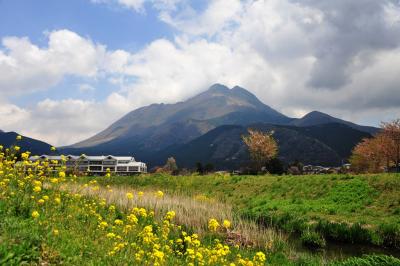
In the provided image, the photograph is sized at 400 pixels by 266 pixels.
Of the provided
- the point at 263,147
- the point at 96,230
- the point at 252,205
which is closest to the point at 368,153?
the point at 263,147

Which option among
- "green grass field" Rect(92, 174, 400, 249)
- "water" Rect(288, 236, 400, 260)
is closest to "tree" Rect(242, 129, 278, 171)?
"green grass field" Rect(92, 174, 400, 249)

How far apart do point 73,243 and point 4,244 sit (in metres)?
1.68

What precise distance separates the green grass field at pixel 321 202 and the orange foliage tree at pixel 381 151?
26998 mm

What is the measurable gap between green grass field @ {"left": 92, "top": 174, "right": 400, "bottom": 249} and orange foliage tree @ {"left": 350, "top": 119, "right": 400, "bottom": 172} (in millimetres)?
26998

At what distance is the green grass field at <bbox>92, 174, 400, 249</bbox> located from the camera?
2083 cm

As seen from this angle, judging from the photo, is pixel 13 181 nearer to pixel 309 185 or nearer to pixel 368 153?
pixel 309 185

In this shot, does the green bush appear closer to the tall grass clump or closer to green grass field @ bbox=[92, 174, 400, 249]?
the tall grass clump

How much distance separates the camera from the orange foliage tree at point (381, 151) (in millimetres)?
56906

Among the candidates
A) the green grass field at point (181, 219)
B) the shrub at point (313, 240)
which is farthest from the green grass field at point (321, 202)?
the shrub at point (313, 240)

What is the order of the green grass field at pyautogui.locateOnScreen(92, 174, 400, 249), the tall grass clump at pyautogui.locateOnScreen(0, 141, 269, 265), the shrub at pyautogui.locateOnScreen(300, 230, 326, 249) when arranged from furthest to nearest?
the green grass field at pyautogui.locateOnScreen(92, 174, 400, 249)
the shrub at pyautogui.locateOnScreen(300, 230, 326, 249)
the tall grass clump at pyautogui.locateOnScreen(0, 141, 269, 265)

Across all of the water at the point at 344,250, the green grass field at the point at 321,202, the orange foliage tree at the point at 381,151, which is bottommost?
the water at the point at 344,250

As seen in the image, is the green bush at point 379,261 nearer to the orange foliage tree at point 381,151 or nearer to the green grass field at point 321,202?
the green grass field at point 321,202

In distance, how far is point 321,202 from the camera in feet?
97.7

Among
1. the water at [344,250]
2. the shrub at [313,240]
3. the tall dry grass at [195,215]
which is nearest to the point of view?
the tall dry grass at [195,215]
